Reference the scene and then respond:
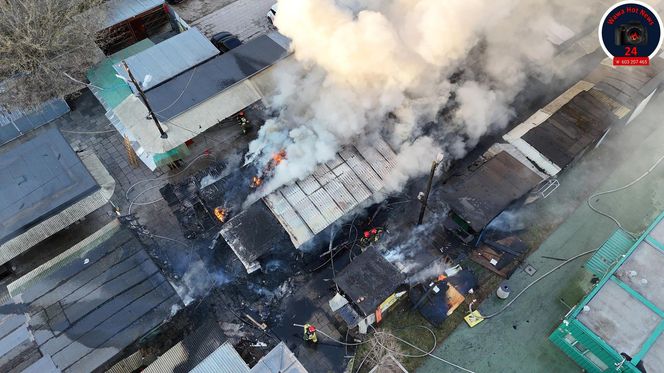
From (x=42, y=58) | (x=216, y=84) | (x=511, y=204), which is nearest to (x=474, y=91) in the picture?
(x=511, y=204)

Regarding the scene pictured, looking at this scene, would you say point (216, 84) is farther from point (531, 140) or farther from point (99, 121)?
point (531, 140)

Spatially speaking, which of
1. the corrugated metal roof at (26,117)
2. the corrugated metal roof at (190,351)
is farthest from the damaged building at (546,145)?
the corrugated metal roof at (26,117)

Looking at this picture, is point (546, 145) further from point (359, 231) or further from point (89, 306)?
point (89, 306)

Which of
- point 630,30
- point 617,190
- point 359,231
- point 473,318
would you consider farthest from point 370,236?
point 630,30

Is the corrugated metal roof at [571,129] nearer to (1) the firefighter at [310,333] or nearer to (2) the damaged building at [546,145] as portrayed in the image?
(2) the damaged building at [546,145]

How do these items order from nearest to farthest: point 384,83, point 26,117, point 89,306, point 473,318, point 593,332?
point 593,332 < point 89,306 < point 473,318 < point 384,83 < point 26,117

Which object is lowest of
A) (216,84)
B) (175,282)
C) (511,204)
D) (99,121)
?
(511,204)

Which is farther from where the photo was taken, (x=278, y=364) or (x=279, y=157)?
(x=279, y=157)
